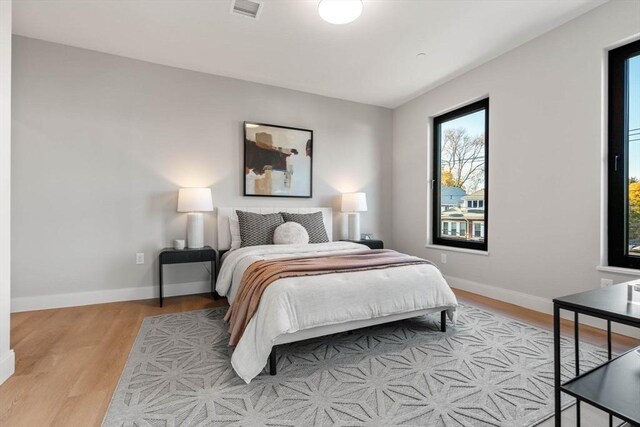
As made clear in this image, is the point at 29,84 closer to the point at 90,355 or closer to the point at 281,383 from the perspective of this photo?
the point at 90,355

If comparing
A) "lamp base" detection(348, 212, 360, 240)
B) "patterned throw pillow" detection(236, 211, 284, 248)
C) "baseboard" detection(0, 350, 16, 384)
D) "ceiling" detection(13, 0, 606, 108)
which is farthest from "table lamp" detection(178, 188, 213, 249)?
"lamp base" detection(348, 212, 360, 240)

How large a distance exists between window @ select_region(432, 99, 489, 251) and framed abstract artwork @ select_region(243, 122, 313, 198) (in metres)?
1.84

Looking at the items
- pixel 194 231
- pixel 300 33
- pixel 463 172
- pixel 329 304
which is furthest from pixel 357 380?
pixel 463 172

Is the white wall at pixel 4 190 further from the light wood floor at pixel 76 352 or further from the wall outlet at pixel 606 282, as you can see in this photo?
the wall outlet at pixel 606 282

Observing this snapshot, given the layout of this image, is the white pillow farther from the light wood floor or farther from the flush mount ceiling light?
the flush mount ceiling light

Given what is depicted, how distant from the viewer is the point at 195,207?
10.9ft

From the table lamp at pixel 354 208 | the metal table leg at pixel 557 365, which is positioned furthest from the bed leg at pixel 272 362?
the table lamp at pixel 354 208

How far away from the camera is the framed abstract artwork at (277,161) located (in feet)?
12.8

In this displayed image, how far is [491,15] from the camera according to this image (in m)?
2.64

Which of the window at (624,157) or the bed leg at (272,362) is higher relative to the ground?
the window at (624,157)

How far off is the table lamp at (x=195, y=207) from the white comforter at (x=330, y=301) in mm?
1061

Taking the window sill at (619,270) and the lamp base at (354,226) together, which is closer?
the window sill at (619,270)

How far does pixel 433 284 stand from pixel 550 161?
1.74 meters

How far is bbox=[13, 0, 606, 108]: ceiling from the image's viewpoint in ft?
8.34
